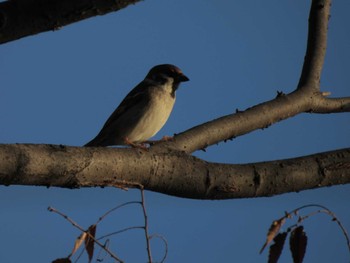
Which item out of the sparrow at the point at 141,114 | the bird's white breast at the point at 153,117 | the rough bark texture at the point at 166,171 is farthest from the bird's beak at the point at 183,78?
the rough bark texture at the point at 166,171

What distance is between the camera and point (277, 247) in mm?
2428

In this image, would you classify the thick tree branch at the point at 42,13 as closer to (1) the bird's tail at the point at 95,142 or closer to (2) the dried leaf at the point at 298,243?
(2) the dried leaf at the point at 298,243

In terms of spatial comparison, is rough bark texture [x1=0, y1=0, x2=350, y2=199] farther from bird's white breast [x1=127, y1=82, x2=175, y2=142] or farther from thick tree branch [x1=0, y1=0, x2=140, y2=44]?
bird's white breast [x1=127, y1=82, x2=175, y2=142]

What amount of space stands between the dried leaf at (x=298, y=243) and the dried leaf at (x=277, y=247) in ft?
0.11

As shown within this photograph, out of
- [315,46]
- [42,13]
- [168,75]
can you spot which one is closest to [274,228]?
[42,13]

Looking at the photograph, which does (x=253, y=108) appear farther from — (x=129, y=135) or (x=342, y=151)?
(x=129, y=135)

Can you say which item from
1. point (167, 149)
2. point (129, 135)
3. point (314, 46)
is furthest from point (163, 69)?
point (167, 149)

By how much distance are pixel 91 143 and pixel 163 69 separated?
1.24 meters

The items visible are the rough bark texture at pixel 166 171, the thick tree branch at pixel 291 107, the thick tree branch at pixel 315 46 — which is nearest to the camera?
the rough bark texture at pixel 166 171

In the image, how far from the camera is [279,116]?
4.23 metres

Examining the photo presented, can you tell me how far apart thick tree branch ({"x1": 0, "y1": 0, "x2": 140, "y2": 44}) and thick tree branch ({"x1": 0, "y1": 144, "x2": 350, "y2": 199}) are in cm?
86

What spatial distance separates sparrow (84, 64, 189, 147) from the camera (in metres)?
6.82

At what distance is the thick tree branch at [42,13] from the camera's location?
7.01 feet

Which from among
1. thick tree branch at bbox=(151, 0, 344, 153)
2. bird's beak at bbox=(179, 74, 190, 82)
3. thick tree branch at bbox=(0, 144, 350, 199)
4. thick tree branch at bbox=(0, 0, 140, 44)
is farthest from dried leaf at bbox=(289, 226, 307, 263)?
bird's beak at bbox=(179, 74, 190, 82)
